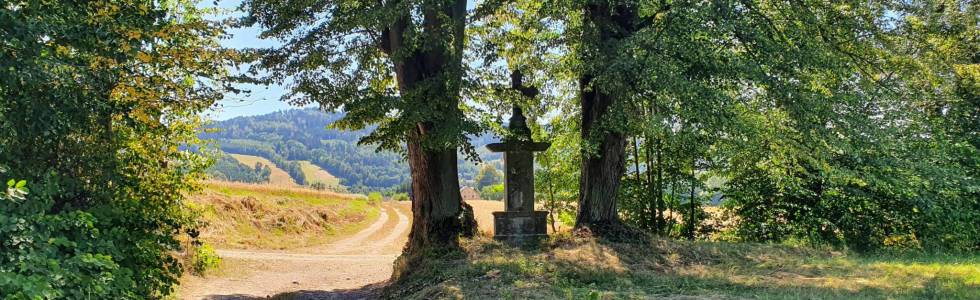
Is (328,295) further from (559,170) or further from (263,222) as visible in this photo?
(263,222)

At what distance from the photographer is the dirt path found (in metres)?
13.0

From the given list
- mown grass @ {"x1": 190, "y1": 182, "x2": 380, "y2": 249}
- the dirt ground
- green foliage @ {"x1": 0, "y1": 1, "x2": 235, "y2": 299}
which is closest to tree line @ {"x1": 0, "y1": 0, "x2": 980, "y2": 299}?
green foliage @ {"x1": 0, "y1": 1, "x2": 235, "y2": 299}

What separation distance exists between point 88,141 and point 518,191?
7828mm

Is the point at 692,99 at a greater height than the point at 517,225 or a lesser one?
greater

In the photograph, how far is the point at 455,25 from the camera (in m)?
10.9

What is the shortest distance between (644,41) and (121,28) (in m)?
6.93

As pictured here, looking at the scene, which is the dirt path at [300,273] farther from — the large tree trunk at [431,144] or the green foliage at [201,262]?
the large tree trunk at [431,144]

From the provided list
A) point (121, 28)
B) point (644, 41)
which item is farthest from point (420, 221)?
point (121, 28)

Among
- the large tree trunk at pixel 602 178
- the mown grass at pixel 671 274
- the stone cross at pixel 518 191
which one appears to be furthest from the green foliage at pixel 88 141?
the large tree trunk at pixel 602 178

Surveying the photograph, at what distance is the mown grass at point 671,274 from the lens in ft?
22.4

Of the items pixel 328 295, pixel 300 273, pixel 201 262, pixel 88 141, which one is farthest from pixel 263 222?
pixel 88 141

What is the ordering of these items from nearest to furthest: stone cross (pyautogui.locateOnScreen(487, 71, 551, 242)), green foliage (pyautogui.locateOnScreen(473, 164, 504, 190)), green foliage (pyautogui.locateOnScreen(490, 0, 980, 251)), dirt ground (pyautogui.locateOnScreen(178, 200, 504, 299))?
green foliage (pyautogui.locateOnScreen(490, 0, 980, 251))
stone cross (pyautogui.locateOnScreen(487, 71, 551, 242))
dirt ground (pyautogui.locateOnScreen(178, 200, 504, 299))
green foliage (pyautogui.locateOnScreen(473, 164, 504, 190))

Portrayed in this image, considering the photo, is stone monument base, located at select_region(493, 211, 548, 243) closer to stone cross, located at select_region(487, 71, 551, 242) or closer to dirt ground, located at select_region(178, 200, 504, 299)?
stone cross, located at select_region(487, 71, 551, 242)

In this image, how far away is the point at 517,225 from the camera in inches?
486
